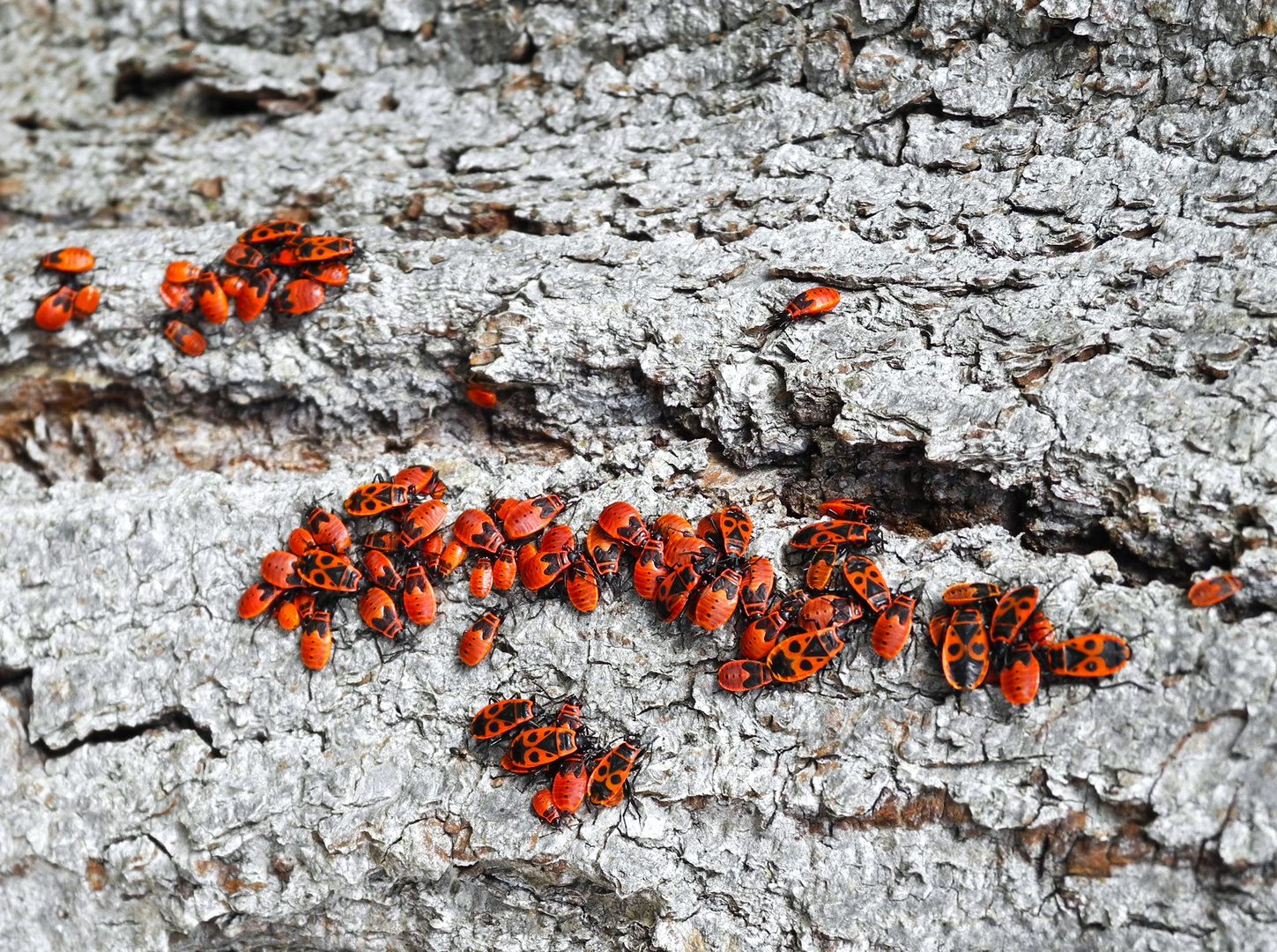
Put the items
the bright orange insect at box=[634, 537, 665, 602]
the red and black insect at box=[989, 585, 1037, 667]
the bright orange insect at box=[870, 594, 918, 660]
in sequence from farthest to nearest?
the bright orange insect at box=[634, 537, 665, 602] < the bright orange insect at box=[870, 594, 918, 660] < the red and black insect at box=[989, 585, 1037, 667]

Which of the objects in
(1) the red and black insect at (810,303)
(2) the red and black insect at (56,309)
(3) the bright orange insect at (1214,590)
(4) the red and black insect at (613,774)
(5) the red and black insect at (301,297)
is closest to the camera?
(3) the bright orange insect at (1214,590)

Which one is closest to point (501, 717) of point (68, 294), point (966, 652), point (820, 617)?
point (820, 617)

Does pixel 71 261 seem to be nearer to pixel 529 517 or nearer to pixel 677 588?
pixel 529 517

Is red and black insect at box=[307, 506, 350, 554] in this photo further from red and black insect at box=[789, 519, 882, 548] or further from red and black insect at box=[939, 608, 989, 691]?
red and black insect at box=[939, 608, 989, 691]

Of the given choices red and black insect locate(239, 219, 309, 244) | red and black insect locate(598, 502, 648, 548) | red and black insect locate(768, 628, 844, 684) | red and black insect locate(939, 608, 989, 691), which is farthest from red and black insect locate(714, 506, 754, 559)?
red and black insect locate(239, 219, 309, 244)

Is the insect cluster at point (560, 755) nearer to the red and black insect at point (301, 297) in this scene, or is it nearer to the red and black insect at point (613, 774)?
the red and black insect at point (613, 774)

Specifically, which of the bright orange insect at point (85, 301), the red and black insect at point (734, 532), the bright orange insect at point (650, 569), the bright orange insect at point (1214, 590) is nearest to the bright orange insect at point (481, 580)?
the bright orange insect at point (650, 569)
